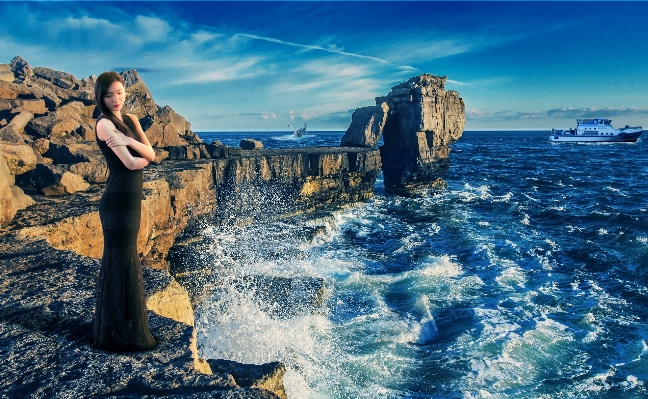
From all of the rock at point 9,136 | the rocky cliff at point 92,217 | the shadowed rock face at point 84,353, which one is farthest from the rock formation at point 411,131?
the shadowed rock face at point 84,353

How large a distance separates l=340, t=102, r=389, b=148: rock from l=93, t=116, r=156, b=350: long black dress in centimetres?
3064

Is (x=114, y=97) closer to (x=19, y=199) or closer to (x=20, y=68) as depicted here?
(x=19, y=199)

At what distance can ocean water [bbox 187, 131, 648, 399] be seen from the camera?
30.3 feet

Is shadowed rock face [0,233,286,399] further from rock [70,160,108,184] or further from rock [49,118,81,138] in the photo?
rock [49,118,81,138]

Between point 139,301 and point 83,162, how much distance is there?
10.8m

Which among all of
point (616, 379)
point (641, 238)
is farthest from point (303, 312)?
point (641, 238)

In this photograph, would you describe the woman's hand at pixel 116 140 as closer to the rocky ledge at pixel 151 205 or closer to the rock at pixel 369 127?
the rocky ledge at pixel 151 205

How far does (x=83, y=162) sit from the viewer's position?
42.8 ft

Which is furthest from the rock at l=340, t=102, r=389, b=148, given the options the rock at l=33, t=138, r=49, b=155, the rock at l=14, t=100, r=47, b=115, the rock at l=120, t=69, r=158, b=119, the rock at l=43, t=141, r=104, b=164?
the rock at l=33, t=138, r=49, b=155

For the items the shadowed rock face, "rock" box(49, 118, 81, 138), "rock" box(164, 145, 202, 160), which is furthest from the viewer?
"rock" box(164, 145, 202, 160)

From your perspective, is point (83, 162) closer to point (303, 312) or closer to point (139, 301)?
point (303, 312)

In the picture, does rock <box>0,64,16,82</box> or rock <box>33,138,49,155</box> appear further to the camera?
rock <box>0,64,16,82</box>

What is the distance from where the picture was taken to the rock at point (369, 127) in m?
33.8

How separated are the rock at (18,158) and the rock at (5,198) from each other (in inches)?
122
